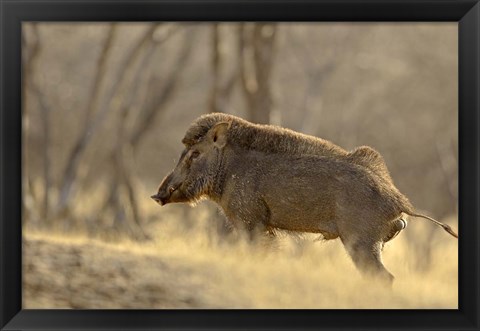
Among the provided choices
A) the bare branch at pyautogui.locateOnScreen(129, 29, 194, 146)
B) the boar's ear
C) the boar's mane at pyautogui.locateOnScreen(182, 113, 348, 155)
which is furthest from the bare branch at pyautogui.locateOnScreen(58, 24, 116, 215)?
the boar's ear

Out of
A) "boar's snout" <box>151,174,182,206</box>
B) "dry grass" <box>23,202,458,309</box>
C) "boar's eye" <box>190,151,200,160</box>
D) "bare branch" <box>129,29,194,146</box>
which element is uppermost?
"bare branch" <box>129,29,194,146</box>

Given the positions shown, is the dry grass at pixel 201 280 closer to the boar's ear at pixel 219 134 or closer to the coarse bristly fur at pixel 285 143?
the coarse bristly fur at pixel 285 143

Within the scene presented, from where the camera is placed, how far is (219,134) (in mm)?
10203

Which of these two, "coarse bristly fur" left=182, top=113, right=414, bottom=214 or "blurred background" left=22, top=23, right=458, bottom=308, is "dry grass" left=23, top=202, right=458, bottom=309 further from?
"coarse bristly fur" left=182, top=113, right=414, bottom=214

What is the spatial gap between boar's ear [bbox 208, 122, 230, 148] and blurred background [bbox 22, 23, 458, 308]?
1100 millimetres

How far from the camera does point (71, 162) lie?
18281 mm

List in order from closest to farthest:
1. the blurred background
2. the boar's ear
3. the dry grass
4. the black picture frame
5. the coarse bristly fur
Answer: the black picture frame, the dry grass, the blurred background, the coarse bristly fur, the boar's ear

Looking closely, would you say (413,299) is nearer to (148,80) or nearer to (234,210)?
(234,210)

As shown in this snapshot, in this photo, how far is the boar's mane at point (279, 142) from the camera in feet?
31.6

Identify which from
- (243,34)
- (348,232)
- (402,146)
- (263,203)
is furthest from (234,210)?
(402,146)

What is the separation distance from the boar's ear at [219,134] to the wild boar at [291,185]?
0.03 feet

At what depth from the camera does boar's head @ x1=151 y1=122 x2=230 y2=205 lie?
1019 centimetres
